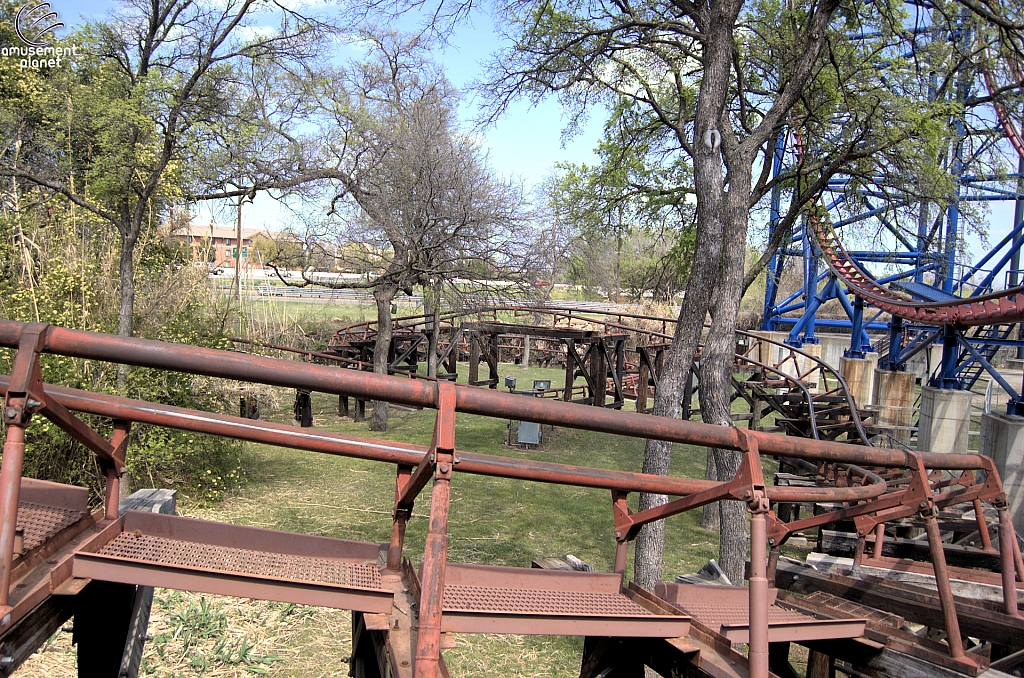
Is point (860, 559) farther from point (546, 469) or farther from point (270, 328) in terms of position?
point (270, 328)

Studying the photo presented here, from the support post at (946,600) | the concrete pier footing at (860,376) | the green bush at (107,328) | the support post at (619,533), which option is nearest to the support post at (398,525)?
the support post at (619,533)

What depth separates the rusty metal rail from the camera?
1740 mm

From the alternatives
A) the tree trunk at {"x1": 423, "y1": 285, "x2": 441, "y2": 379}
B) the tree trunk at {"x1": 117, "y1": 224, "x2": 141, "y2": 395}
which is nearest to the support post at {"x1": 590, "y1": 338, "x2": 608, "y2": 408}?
the tree trunk at {"x1": 423, "y1": 285, "x2": 441, "y2": 379}

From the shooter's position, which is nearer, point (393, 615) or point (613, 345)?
point (393, 615)

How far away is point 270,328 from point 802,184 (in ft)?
38.1

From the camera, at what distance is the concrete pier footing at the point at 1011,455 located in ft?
38.7

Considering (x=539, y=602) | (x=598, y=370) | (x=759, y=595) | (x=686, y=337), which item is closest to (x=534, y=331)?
(x=598, y=370)

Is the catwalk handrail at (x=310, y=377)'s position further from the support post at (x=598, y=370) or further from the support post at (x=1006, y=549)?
the support post at (x=598, y=370)

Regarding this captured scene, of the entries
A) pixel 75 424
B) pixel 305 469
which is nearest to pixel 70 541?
pixel 75 424

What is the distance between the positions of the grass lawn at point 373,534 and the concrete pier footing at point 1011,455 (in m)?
4.79

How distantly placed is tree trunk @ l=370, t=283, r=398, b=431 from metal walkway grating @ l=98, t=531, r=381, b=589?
472 inches

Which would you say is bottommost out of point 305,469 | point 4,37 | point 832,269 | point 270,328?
point 305,469

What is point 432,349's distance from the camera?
14.6 meters

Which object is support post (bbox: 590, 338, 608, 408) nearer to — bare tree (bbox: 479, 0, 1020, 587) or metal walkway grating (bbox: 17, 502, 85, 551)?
bare tree (bbox: 479, 0, 1020, 587)
